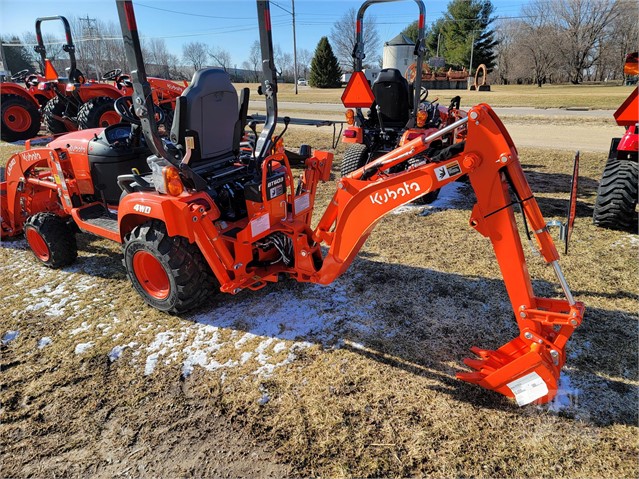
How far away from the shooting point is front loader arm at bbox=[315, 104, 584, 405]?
2.59 meters

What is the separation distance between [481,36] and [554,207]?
1897 inches

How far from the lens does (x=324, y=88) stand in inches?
1796

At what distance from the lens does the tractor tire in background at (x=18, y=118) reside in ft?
39.1

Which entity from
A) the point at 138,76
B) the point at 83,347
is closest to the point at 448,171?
the point at 138,76

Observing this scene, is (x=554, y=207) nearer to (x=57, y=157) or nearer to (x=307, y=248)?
(x=307, y=248)

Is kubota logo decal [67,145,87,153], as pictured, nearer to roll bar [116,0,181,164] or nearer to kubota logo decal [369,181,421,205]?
roll bar [116,0,181,164]

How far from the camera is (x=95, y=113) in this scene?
1023cm

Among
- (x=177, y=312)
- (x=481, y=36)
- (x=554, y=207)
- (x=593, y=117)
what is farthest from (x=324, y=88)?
(x=177, y=312)

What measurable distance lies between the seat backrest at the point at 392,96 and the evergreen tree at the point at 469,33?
44.9 meters

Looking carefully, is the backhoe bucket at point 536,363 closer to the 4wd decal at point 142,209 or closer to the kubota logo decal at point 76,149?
the 4wd decal at point 142,209

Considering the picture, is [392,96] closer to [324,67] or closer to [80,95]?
[80,95]

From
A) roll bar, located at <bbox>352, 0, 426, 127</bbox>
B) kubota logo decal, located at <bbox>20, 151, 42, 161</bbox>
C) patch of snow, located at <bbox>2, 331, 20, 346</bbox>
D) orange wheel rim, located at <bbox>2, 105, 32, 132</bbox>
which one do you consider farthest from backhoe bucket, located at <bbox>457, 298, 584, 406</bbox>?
orange wheel rim, located at <bbox>2, 105, 32, 132</bbox>

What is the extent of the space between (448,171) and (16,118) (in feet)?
46.0

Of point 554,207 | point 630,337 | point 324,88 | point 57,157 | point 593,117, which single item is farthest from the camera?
point 324,88
